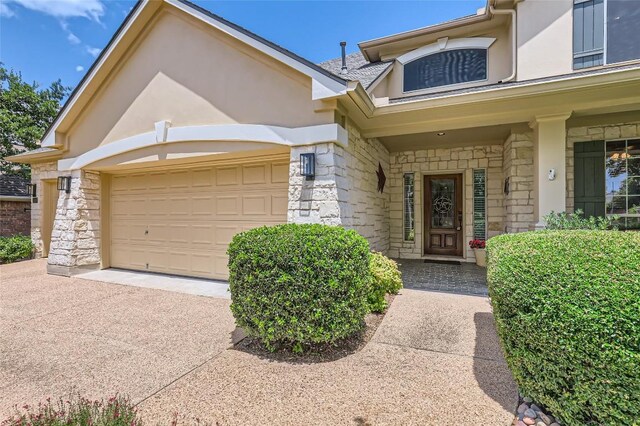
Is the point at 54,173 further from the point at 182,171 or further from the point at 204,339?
the point at 204,339

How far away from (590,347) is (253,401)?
7.99 feet

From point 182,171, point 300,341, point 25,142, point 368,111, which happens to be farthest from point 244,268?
point 25,142

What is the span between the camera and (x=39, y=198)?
30.8 feet

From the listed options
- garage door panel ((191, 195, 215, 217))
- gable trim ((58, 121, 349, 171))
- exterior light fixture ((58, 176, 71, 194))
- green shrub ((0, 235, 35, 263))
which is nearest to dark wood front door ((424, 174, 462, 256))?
gable trim ((58, 121, 349, 171))

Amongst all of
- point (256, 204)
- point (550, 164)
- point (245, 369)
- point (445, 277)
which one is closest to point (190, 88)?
point (256, 204)

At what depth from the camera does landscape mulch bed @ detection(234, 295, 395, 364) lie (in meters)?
3.23

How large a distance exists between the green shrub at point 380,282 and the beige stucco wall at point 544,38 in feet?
15.5

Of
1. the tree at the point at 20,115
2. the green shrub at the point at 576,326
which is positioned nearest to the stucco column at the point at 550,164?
the green shrub at the point at 576,326

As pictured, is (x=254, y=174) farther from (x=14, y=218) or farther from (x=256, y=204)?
(x=14, y=218)

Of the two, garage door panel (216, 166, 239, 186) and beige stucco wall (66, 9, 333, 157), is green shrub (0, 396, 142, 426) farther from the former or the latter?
garage door panel (216, 166, 239, 186)

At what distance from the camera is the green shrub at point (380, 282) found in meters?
4.36

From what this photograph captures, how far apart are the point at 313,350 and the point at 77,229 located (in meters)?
6.90

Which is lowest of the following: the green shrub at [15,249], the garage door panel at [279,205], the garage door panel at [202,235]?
the green shrub at [15,249]

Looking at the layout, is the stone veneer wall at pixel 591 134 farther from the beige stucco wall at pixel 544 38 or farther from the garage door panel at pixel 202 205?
the garage door panel at pixel 202 205
